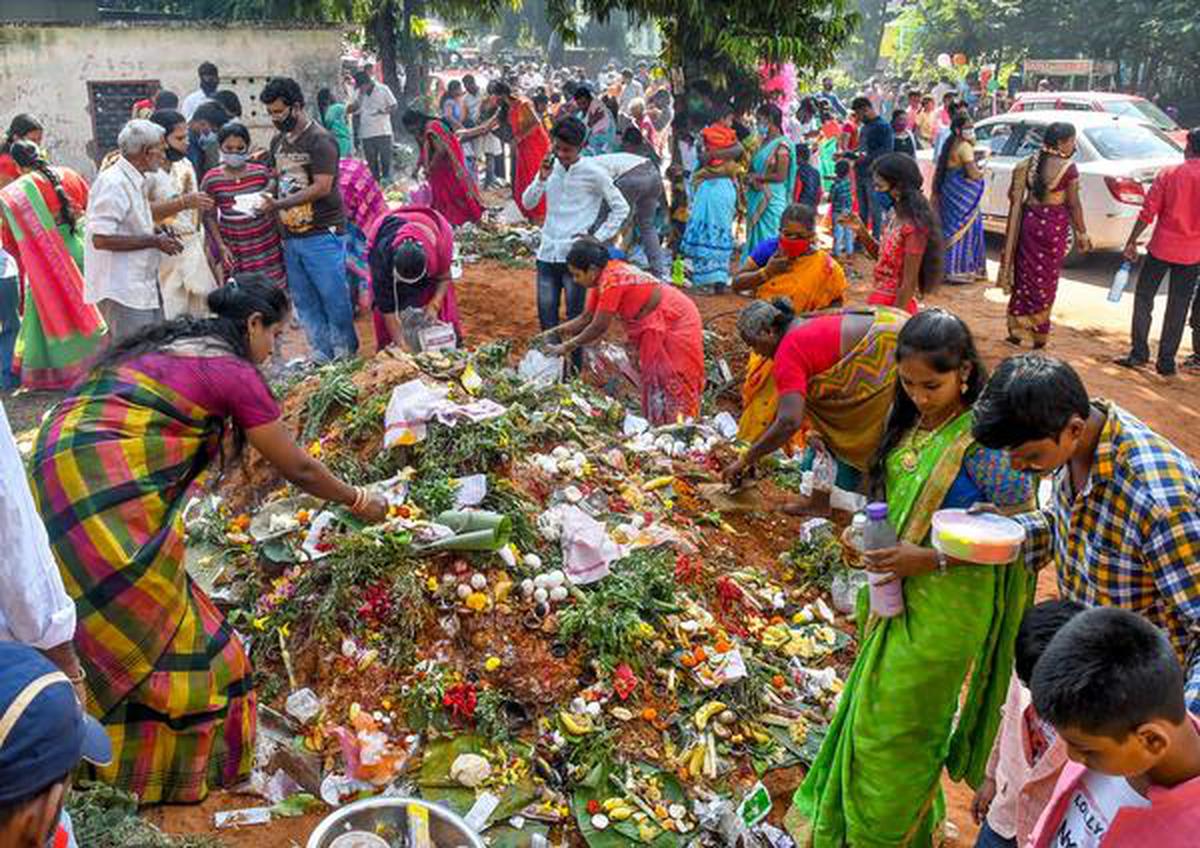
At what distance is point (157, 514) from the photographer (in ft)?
9.92

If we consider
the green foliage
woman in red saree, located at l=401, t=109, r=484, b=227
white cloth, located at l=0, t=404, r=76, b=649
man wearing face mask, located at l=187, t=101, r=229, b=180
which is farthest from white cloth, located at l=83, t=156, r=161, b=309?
white cloth, located at l=0, t=404, r=76, b=649

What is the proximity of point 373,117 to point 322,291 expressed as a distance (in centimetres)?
871

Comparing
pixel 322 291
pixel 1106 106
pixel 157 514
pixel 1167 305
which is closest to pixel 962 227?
pixel 1167 305

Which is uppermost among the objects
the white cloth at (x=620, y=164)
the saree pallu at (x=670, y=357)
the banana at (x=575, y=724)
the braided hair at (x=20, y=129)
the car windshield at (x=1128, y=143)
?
the braided hair at (x=20, y=129)

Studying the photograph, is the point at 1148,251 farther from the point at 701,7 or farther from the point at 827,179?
the point at 827,179

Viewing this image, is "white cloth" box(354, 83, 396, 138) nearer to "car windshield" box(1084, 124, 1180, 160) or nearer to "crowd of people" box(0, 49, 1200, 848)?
"crowd of people" box(0, 49, 1200, 848)

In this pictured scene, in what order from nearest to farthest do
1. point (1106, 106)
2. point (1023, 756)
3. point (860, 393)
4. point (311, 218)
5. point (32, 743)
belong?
1. point (32, 743)
2. point (1023, 756)
3. point (860, 393)
4. point (311, 218)
5. point (1106, 106)

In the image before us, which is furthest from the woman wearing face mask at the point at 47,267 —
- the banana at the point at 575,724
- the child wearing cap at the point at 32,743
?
the child wearing cap at the point at 32,743

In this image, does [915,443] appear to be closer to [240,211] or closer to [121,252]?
[121,252]

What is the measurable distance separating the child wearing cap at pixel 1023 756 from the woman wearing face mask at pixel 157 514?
85.7 inches

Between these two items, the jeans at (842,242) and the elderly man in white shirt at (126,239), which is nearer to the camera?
the elderly man in white shirt at (126,239)

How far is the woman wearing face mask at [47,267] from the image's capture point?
673 centimetres

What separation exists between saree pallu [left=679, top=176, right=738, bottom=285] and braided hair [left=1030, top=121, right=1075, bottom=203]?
2719mm

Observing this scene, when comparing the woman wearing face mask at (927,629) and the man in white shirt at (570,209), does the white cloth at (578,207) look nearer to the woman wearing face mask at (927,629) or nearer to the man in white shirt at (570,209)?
the man in white shirt at (570,209)
